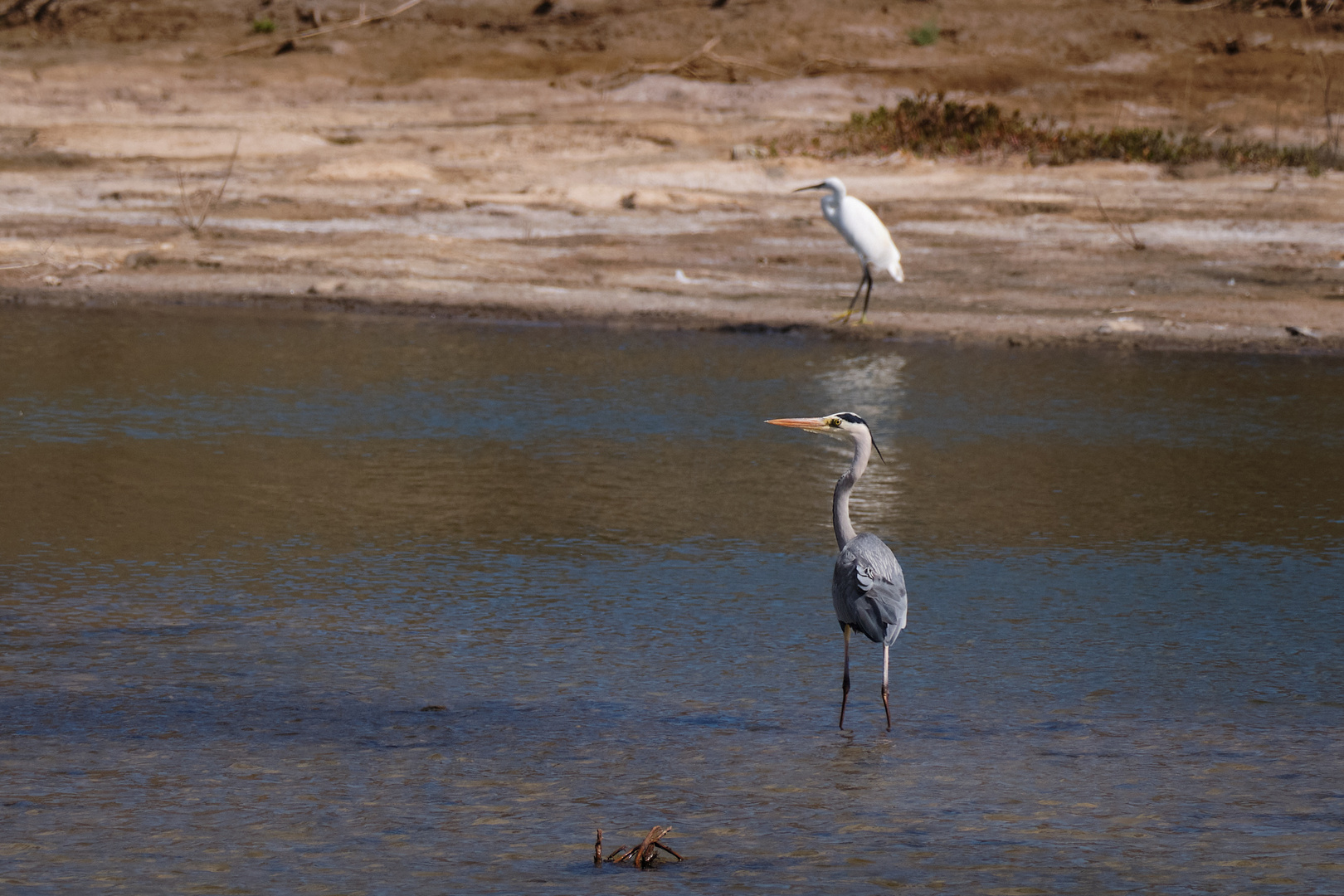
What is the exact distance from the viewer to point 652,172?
20703 millimetres

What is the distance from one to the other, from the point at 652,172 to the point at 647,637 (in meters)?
15.6

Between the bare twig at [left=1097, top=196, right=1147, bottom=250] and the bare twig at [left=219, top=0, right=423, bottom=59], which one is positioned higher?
the bare twig at [left=219, top=0, right=423, bottom=59]


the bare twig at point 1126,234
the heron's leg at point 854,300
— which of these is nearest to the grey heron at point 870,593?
the heron's leg at point 854,300

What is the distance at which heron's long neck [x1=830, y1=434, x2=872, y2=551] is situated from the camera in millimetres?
4969

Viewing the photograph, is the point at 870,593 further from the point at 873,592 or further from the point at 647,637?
the point at 647,637

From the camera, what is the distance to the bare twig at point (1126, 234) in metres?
16.3

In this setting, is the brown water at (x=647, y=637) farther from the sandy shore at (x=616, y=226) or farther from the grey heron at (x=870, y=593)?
the sandy shore at (x=616, y=226)

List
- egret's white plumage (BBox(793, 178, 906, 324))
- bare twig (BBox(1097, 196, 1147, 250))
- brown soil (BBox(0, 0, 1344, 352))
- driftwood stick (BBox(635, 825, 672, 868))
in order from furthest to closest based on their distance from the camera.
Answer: bare twig (BBox(1097, 196, 1147, 250)) → brown soil (BBox(0, 0, 1344, 352)) → egret's white plumage (BBox(793, 178, 906, 324)) → driftwood stick (BBox(635, 825, 672, 868))

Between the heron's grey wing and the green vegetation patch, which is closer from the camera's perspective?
the heron's grey wing

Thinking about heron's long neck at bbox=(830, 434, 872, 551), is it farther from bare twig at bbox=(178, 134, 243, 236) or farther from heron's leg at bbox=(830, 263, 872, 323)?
bare twig at bbox=(178, 134, 243, 236)

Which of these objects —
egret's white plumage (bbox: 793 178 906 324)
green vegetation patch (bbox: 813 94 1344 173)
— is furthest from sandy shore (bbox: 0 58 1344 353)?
green vegetation patch (bbox: 813 94 1344 173)

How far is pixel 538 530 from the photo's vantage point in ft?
23.0

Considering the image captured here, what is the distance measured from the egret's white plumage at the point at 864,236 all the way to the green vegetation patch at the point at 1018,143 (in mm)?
8494

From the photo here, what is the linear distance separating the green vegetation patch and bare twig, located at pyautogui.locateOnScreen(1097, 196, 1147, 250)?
12.8ft
